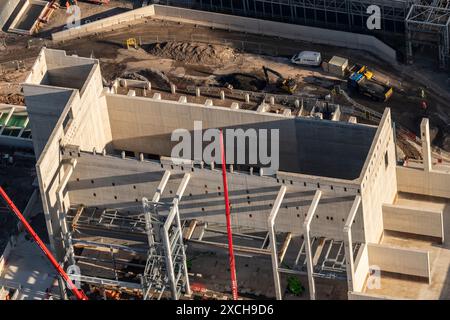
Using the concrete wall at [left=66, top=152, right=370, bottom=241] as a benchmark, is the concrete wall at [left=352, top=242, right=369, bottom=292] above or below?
below

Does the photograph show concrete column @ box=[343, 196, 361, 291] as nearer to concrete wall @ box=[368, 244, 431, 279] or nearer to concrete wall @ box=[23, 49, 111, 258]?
concrete wall @ box=[368, 244, 431, 279]

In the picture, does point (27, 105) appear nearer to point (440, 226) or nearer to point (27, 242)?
point (27, 242)

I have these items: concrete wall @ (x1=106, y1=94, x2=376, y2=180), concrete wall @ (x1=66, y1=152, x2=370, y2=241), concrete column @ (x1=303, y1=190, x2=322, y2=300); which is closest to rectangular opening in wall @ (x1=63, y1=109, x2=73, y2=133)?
concrete wall @ (x1=66, y1=152, x2=370, y2=241)

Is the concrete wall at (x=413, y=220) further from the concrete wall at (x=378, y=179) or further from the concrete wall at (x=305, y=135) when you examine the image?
the concrete wall at (x=305, y=135)

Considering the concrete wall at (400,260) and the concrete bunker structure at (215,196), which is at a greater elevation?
the concrete bunker structure at (215,196)

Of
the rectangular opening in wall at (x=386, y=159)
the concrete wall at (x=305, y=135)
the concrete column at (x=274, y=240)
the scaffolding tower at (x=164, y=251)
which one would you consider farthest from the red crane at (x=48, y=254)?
the rectangular opening in wall at (x=386, y=159)

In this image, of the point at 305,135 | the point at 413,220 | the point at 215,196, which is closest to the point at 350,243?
the point at 413,220
